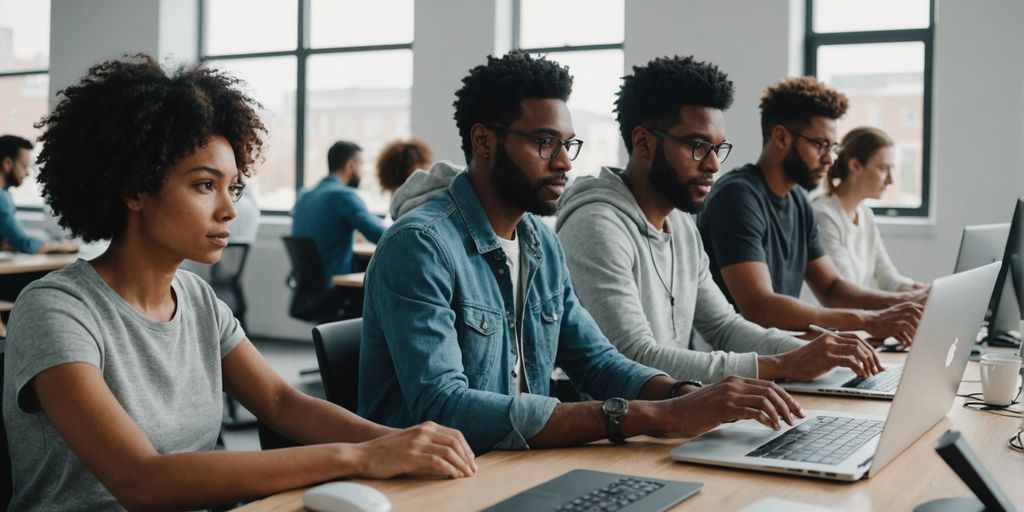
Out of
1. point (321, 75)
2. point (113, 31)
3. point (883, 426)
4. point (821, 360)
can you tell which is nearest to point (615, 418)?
point (883, 426)

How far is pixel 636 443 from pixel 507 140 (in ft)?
2.19

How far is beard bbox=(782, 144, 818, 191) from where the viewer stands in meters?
3.08

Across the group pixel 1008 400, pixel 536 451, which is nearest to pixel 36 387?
pixel 536 451

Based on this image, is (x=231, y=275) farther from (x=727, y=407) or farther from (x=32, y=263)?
(x=727, y=407)

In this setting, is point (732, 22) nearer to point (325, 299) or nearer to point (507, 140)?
point (325, 299)

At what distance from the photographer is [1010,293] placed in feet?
8.36

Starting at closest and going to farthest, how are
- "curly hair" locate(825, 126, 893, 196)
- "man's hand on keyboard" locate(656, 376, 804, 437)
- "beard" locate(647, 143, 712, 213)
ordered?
1. "man's hand on keyboard" locate(656, 376, 804, 437)
2. "beard" locate(647, 143, 712, 213)
3. "curly hair" locate(825, 126, 893, 196)

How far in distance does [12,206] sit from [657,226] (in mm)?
4664

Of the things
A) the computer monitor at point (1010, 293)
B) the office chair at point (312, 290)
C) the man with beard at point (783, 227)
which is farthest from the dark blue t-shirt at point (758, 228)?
the office chair at point (312, 290)

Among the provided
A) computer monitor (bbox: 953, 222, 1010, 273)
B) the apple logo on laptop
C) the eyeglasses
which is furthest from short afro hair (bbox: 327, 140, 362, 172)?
the apple logo on laptop

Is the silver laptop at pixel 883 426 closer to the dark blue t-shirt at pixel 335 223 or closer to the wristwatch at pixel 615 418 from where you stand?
the wristwatch at pixel 615 418

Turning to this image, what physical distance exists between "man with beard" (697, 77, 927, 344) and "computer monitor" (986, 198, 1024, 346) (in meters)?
0.22

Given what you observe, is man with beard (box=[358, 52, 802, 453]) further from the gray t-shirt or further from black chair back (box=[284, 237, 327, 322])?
black chair back (box=[284, 237, 327, 322])

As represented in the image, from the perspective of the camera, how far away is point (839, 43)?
5.56m
